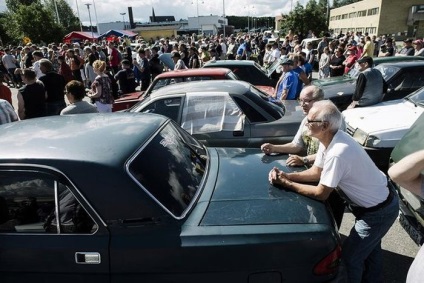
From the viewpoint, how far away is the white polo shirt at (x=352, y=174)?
2.24 metres

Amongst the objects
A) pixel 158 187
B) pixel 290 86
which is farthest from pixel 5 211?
pixel 290 86

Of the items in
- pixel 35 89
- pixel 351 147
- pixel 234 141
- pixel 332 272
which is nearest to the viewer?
pixel 332 272

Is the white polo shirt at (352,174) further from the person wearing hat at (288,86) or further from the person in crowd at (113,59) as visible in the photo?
the person in crowd at (113,59)

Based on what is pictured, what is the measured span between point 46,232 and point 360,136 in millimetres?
4402

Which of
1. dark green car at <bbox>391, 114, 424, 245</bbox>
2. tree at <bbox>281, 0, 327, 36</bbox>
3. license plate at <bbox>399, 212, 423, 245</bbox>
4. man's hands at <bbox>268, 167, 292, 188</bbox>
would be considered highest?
tree at <bbox>281, 0, 327, 36</bbox>

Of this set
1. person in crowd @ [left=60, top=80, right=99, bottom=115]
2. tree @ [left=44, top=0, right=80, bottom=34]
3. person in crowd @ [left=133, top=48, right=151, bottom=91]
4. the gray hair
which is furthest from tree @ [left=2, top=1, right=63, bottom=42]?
the gray hair

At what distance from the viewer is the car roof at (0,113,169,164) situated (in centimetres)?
204

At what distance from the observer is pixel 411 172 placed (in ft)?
5.48

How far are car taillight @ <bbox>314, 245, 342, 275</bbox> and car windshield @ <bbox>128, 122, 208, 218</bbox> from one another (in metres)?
0.88

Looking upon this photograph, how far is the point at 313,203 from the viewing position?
2.30m

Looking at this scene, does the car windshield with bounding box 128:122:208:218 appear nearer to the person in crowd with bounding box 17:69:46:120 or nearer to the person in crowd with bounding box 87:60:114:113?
the person in crowd with bounding box 17:69:46:120

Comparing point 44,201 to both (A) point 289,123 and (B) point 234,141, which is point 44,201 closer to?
(B) point 234,141

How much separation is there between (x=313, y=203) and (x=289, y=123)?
7.79 feet

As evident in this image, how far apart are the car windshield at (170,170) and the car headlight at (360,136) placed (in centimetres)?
294
